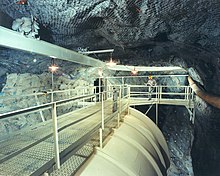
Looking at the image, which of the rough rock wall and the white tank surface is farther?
the rough rock wall

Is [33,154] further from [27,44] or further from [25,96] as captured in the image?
[25,96]

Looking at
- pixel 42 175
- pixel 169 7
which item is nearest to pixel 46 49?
pixel 42 175

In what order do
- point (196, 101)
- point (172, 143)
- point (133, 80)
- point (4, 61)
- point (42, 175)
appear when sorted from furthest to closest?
point (133, 80) < point (172, 143) < point (196, 101) < point (4, 61) < point (42, 175)

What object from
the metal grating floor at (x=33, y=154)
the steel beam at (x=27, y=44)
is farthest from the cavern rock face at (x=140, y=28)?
the metal grating floor at (x=33, y=154)

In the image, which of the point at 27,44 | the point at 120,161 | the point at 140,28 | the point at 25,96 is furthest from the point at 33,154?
the point at 25,96

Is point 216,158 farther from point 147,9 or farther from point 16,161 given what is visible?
point 16,161

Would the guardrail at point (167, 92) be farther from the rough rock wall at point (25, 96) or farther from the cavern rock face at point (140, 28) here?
the rough rock wall at point (25, 96)

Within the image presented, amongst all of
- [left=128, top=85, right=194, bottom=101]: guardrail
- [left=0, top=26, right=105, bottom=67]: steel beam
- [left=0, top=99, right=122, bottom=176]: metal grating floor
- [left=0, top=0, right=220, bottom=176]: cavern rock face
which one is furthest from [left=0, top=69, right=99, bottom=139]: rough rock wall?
[left=128, top=85, right=194, bottom=101]: guardrail

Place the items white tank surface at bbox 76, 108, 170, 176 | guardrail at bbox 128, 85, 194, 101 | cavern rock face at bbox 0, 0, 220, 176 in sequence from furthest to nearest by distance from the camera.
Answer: guardrail at bbox 128, 85, 194, 101, cavern rock face at bbox 0, 0, 220, 176, white tank surface at bbox 76, 108, 170, 176

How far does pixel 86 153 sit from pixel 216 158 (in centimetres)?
537

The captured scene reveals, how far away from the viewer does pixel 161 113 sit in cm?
1189

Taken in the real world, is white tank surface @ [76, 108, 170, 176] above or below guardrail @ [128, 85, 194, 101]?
below

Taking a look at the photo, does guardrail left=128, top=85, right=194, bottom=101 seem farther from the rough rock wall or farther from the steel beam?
the steel beam

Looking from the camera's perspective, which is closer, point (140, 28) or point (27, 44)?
point (27, 44)
